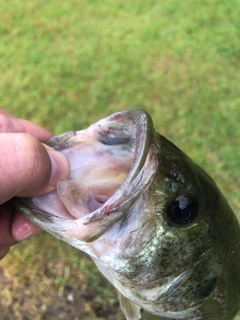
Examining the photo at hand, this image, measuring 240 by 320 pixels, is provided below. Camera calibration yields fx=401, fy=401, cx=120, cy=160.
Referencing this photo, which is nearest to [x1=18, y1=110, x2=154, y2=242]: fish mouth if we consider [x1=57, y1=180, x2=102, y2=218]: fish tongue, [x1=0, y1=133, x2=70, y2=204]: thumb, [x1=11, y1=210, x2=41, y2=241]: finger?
[x1=57, y1=180, x2=102, y2=218]: fish tongue

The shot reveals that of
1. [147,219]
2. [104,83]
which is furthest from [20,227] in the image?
[104,83]

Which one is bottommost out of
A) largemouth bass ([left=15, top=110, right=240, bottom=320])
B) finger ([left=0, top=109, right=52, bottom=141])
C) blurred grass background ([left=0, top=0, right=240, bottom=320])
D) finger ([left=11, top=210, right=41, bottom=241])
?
blurred grass background ([left=0, top=0, right=240, bottom=320])

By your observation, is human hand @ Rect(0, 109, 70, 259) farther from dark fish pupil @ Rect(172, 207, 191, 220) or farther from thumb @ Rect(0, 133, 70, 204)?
dark fish pupil @ Rect(172, 207, 191, 220)

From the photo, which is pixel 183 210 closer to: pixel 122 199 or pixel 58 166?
pixel 122 199

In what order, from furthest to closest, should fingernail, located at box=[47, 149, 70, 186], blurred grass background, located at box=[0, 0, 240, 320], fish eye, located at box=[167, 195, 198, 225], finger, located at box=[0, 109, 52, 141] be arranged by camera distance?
1. blurred grass background, located at box=[0, 0, 240, 320]
2. finger, located at box=[0, 109, 52, 141]
3. fingernail, located at box=[47, 149, 70, 186]
4. fish eye, located at box=[167, 195, 198, 225]

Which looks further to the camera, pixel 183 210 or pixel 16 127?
pixel 16 127

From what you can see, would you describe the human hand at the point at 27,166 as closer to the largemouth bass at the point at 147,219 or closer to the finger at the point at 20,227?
the largemouth bass at the point at 147,219

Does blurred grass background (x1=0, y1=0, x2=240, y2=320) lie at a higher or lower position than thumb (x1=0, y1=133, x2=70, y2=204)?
lower

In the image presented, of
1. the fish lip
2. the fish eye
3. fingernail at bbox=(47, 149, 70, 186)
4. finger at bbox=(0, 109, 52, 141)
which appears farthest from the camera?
finger at bbox=(0, 109, 52, 141)

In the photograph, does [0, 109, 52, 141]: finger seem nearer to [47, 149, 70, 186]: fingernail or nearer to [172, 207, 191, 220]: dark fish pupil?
[47, 149, 70, 186]: fingernail

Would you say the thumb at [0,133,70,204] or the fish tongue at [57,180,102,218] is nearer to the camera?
the thumb at [0,133,70,204]
